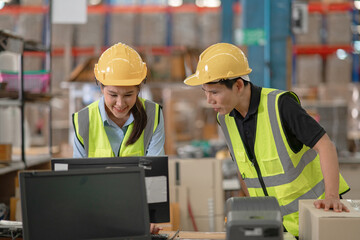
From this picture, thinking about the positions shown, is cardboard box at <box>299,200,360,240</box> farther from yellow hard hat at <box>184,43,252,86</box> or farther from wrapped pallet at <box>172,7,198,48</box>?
wrapped pallet at <box>172,7,198,48</box>

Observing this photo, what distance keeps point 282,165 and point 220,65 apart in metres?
0.64

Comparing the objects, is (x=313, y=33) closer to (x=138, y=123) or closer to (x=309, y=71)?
(x=309, y=71)

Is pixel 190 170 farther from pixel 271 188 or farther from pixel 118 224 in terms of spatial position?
pixel 118 224

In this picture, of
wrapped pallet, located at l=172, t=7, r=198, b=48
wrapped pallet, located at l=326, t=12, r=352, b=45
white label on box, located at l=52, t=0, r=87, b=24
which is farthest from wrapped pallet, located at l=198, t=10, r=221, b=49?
white label on box, located at l=52, t=0, r=87, b=24

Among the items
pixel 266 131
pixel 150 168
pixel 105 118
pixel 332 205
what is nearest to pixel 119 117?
pixel 105 118

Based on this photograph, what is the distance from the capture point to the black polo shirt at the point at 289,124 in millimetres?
2682

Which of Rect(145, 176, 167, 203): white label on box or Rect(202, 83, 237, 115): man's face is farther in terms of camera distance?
Rect(202, 83, 237, 115): man's face

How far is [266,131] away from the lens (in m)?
2.94

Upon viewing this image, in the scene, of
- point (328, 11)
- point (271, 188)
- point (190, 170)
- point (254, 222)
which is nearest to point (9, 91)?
point (190, 170)

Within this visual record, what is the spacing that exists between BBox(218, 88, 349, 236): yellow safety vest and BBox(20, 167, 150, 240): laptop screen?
0.90 metres

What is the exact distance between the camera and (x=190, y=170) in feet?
17.7

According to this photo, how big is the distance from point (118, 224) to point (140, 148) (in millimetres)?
995

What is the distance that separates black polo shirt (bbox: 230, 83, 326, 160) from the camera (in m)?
2.68

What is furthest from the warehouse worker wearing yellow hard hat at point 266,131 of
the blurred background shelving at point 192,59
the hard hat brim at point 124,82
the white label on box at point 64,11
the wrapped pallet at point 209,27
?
the wrapped pallet at point 209,27
